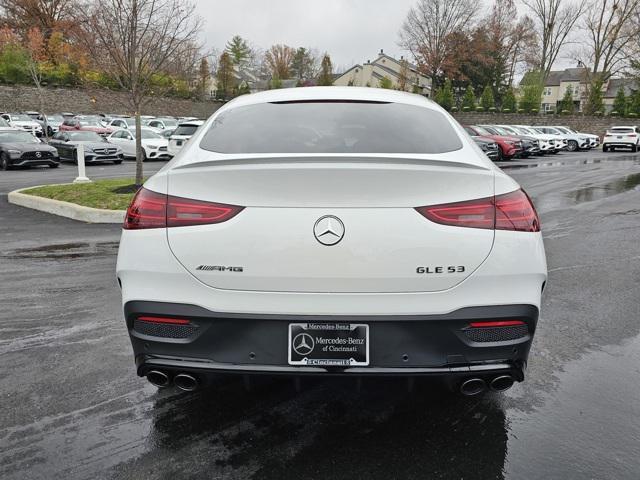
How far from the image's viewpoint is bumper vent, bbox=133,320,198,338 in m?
2.40

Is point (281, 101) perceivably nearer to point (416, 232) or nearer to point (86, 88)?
point (416, 232)

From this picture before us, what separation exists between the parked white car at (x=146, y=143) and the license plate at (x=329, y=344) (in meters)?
21.3

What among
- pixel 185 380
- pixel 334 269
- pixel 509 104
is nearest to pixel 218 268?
pixel 334 269

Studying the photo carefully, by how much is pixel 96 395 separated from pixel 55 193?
362 inches

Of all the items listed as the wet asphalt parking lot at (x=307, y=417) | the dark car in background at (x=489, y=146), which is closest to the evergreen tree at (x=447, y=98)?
the dark car in background at (x=489, y=146)

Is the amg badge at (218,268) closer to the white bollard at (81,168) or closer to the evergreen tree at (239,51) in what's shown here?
the white bollard at (81,168)

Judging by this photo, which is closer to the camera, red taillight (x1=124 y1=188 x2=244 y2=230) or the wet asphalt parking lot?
red taillight (x1=124 y1=188 x2=244 y2=230)

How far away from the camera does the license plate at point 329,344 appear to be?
233 cm

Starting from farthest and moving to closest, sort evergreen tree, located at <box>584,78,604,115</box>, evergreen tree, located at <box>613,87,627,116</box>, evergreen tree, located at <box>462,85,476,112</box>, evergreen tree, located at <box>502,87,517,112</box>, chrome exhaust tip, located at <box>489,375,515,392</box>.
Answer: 1. evergreen tree, located at <box>462,85,476,112</box>
2. evergreen tree, located at <box>502,87,517,112</box>
3. evergreen tree, located at <box>584,78,604,115</box>
4. evergreen tree, located at <box>613,87,627,116</box>
5. chrome exhaust tip, located at <box>489,375,515,392</box>

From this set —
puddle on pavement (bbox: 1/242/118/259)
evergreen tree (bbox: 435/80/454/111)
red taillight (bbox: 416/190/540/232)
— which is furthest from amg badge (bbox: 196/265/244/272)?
evergreen tree (bbox: 435/80/454/111)

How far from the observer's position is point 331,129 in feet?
10.1

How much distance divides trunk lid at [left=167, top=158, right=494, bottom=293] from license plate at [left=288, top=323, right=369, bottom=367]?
176 mm

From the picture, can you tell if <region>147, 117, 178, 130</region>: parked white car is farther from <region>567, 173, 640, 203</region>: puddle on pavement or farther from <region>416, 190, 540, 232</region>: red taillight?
<region>416, 190, 540, 232</region>: red taillight

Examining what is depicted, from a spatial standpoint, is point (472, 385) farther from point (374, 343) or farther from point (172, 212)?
point (172, 212)
